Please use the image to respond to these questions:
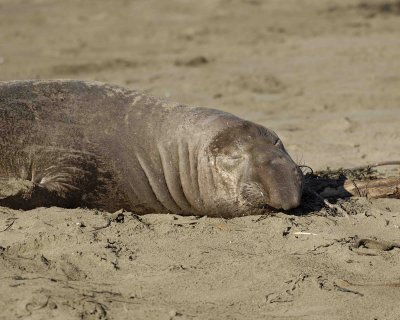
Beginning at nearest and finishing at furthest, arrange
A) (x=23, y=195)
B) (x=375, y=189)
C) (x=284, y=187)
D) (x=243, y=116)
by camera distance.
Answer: (x=23, y=195) < (x=284, y=187) < (x=375, y=189) < (x=243, y=116)

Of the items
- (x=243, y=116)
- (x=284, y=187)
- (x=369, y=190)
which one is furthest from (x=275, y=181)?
(x=243, y=116)

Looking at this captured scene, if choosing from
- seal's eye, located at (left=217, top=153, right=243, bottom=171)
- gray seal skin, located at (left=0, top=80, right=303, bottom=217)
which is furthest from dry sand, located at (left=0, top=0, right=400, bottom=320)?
seal's eye, located at (left=217, top=153, right=243, bottom=171)

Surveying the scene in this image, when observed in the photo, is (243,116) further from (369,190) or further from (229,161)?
(229,161)

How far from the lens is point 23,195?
4652 millimetres

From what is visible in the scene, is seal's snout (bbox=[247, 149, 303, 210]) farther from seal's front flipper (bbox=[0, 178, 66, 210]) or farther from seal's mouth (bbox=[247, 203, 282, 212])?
seal's front flipper (bbox=[0, 178, 66, 210])

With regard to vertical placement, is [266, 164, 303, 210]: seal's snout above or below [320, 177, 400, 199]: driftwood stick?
above

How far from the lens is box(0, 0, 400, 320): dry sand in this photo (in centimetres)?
→ 381

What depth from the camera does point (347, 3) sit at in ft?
45.2

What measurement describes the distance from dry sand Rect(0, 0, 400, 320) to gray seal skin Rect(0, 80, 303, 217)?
19cm

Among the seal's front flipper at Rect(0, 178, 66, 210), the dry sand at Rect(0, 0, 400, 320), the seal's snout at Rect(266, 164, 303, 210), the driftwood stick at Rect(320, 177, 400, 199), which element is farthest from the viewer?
the driftwood stick at Rect(320, 177, 400, 199)

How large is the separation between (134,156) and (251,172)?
0.67m

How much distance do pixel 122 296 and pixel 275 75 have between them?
20.9ft

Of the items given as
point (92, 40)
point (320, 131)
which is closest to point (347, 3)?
point (92, 40)

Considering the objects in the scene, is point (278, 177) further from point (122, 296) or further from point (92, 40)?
point (92, 40)
